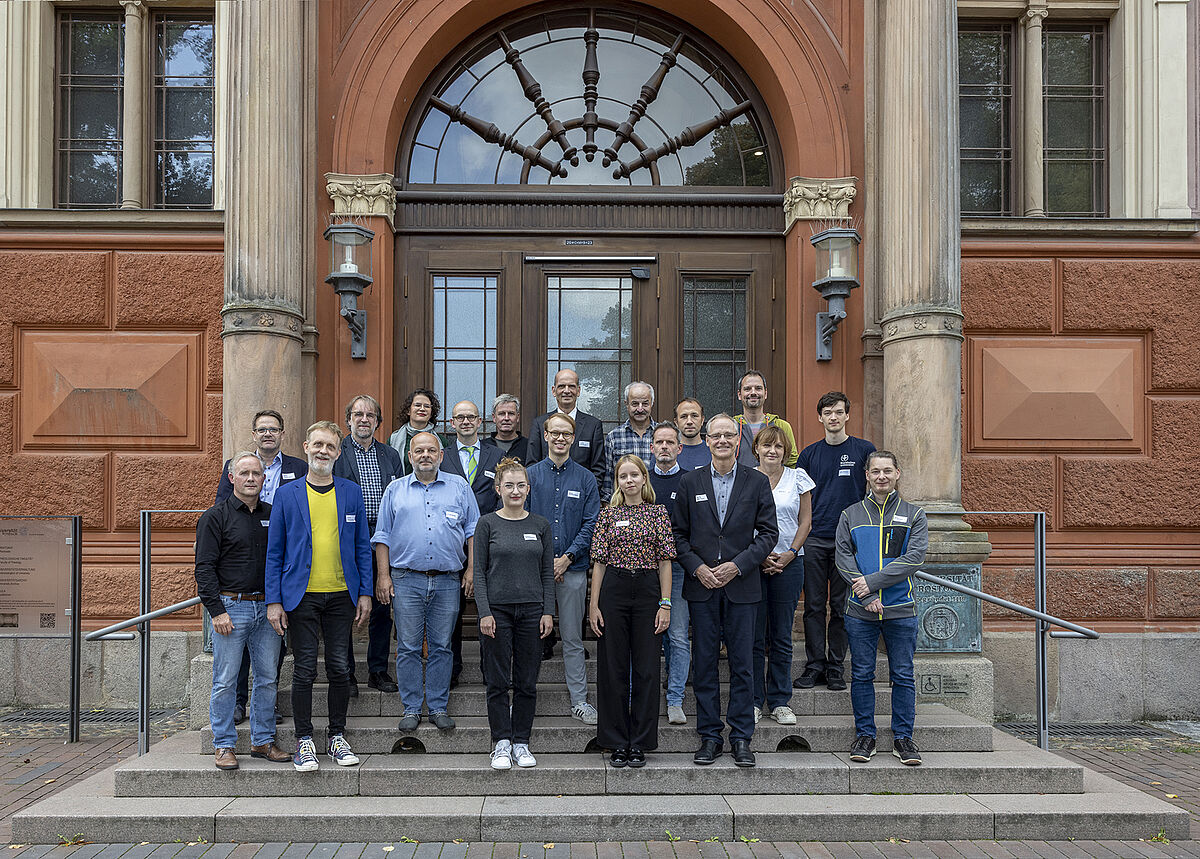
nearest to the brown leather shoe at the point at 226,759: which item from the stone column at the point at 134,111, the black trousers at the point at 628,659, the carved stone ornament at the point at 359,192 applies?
the black trousers at the point at 628,659

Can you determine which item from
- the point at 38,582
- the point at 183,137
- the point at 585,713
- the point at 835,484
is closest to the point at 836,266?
the point at 835,484

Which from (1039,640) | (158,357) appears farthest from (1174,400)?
(158,357)

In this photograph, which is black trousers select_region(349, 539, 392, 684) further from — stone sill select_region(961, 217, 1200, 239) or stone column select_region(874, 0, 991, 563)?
stone sill select_region(961, 217, 1200, 239)

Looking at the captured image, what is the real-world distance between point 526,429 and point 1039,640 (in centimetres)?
464

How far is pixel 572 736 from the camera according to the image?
6262mm

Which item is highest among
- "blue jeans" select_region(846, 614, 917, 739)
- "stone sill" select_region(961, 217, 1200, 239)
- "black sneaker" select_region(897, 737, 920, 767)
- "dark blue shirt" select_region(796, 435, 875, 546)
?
"stone sill" select_region(961, 217, 1200, 239)

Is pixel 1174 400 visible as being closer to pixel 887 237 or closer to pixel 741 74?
pixel 887 237

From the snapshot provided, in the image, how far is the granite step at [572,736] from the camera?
244 inches

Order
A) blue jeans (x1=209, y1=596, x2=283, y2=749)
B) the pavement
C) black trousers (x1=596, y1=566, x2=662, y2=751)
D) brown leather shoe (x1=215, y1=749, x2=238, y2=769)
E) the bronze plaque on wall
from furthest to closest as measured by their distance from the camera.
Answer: the bronze plaque on wall → black trousers (x1=596, y1=566, x2=662, y2=751) → blue jeans (x1=209, y1=596, x2=283, y2=749) → brown leather shoe (x1=215, y1=749, x2=238, y2=769) → the pavement

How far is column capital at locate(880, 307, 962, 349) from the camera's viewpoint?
8.02m

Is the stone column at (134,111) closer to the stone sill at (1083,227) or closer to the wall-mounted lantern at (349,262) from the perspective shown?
the wall-mounted lantern at (349,262)

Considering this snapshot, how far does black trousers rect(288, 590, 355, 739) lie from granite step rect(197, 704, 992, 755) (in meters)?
0.28

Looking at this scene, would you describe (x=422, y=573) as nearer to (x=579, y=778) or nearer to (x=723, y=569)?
(x=579, y=778)

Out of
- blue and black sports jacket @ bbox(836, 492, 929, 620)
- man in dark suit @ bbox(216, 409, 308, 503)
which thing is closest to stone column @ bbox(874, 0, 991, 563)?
blue and black sports jacket @ bbox(836, 492, 929, 620)
